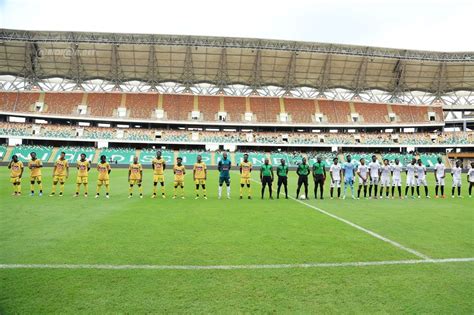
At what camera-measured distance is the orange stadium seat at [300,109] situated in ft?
187

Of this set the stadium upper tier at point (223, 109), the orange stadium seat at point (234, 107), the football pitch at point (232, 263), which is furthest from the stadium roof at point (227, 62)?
the football pitch at point (232, 263)

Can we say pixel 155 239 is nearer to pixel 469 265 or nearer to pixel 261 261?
pixel 261 261

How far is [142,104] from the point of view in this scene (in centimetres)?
5609

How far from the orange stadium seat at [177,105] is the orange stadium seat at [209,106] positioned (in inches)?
68.2

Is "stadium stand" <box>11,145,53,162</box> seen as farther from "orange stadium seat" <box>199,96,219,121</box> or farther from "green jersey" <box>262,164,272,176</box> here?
"green jersey" <box>262,164,272,176</box>

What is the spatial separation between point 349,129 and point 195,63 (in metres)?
28.9

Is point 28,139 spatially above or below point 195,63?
below

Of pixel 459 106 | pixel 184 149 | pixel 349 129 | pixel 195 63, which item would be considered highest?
pixel 195 63

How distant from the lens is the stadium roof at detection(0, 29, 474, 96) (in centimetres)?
4525

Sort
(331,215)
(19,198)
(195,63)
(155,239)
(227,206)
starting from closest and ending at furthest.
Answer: (155,239) → (331,215) → (227,206) → (19,198) → (195,63)

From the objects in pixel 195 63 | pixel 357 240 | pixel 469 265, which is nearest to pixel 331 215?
pixel 357 240

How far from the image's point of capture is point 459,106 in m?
57.4

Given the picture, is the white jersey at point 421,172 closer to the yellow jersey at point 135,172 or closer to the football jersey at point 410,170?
the football jersey at point 410,170

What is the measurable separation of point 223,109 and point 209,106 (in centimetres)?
239
